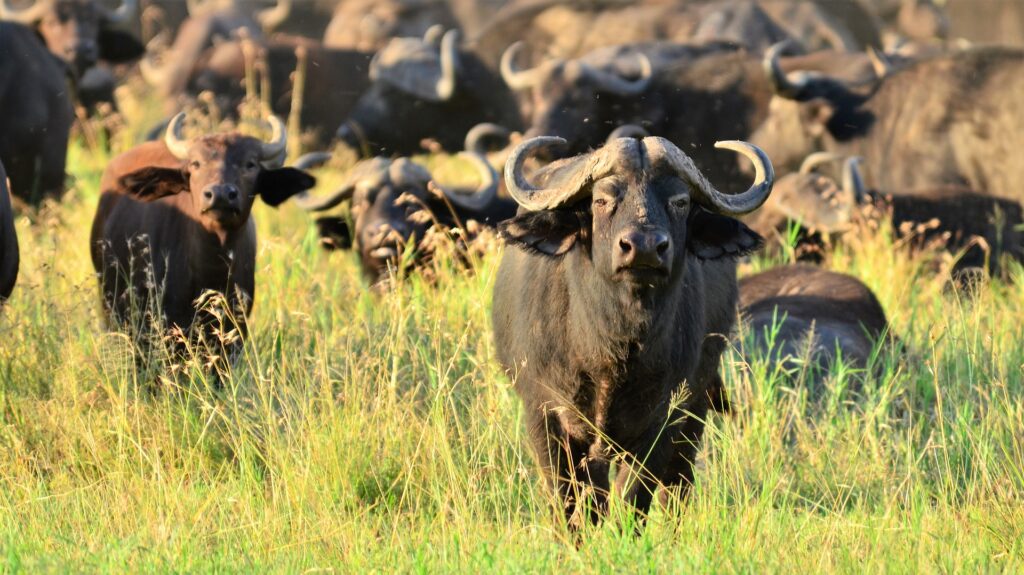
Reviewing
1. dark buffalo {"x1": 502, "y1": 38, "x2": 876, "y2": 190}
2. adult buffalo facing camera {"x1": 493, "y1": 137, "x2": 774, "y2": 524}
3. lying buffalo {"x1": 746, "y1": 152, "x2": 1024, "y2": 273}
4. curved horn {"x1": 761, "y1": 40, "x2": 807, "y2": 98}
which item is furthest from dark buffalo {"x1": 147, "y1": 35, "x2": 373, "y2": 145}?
adult buffalo facing camera {"x1": 493, "y1": 137, "x2": 774, "y2": 524}

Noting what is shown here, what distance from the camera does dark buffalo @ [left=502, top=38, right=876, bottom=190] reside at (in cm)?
1383

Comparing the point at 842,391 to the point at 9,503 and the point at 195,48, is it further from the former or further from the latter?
the point at 195,48

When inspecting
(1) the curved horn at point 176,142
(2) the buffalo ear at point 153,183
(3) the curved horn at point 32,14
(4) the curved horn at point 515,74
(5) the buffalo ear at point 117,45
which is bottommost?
(4) the curved horn at point 515,74

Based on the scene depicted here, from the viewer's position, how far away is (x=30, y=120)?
35.2 feet

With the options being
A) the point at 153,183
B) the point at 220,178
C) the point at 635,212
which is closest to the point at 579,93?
the point at 153,183

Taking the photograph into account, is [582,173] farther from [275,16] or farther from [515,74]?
[275,16]

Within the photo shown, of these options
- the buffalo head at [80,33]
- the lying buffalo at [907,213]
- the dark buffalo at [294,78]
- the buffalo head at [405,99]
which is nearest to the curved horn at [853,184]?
the lying buffalo at [907,213]

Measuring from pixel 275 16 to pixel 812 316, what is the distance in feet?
60.5

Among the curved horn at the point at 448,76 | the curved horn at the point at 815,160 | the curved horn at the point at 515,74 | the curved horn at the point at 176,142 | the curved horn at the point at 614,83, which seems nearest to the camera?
the curved horn at the point at 176,142

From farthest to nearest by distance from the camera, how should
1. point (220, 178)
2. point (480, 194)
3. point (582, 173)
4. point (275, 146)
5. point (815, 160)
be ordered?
1. point (815, 160)
2. point (480, 194)
3. point (275, 146)
4. point (220, 178)
5. point (582, 173)

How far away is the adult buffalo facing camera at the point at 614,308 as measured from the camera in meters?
4.98

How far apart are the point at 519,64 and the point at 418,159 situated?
2315mm

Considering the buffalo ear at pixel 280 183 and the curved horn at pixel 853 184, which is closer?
the buffalo ear at pixel 280 183

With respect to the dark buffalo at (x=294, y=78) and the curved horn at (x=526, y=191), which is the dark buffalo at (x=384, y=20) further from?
the curved horn at (x=526, y=191)
